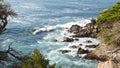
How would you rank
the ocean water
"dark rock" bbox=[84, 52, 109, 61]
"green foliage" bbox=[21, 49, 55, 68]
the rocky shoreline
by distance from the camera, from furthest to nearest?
the ocean water → "dark rock" bbox=[84, 52, 109, 61] → the rocky shoreline → "green foliage" bbox=[21, 49, 55, 68]

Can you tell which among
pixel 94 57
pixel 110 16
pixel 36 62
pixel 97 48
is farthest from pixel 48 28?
pixel 36 62

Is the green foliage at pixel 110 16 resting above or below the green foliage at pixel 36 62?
below

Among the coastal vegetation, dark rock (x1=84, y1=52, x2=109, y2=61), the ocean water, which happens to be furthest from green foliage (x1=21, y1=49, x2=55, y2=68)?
the coastal vegetation

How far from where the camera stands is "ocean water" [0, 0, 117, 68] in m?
41.7

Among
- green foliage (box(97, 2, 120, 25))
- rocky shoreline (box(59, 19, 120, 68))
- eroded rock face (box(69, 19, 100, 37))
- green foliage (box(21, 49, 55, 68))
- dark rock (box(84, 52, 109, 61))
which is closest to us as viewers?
green foliage (box(21, 49, 55, 68))

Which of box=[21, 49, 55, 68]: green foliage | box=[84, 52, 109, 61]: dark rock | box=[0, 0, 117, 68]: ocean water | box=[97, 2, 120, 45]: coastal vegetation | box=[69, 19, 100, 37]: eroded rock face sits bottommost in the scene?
box=[0, 0, 117, 68]: ocean water

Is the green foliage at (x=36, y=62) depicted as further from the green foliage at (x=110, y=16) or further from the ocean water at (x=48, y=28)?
the green foliage at (x=110, y=16)

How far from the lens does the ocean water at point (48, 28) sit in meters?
41.7

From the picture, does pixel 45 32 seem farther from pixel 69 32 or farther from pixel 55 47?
pixel 55 47

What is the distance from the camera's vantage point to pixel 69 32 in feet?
184

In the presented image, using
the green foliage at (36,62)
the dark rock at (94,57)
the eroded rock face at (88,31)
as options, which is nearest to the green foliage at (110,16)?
the eroded rock face at (88,31)

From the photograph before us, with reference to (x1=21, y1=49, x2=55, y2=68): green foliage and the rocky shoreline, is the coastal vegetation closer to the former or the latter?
the rocky shoreline

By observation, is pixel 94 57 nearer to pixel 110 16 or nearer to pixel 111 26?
pixel 111 26

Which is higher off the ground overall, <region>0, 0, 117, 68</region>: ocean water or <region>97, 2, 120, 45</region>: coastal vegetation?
<region>97, 2, 120, 45</region>: coastal vegetation
